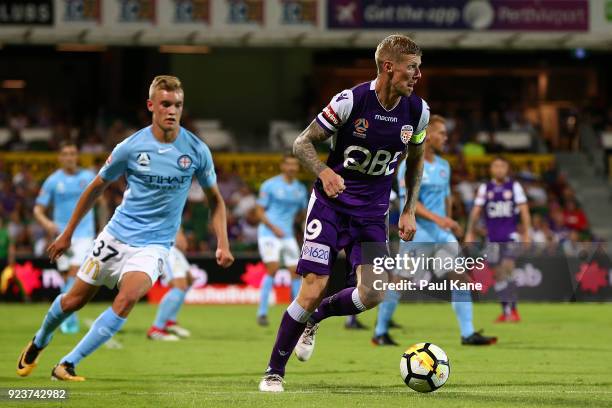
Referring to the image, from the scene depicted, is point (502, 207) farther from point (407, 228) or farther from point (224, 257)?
point (224, 257)

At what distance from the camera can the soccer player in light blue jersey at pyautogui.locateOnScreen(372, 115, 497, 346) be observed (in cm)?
1249

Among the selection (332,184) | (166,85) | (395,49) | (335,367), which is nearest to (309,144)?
(332,184)

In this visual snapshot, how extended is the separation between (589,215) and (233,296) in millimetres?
11000

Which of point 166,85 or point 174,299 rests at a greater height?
point 166,85

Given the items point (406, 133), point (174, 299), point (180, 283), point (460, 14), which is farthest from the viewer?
point (460, 14)

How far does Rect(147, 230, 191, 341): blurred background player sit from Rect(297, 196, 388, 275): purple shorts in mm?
5700

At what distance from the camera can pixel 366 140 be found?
27.7 ft

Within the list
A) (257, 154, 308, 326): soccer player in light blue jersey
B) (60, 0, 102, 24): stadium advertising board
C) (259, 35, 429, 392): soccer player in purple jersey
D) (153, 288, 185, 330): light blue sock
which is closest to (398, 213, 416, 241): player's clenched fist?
(259, 35, 429, 392): soccer player in purple jersey

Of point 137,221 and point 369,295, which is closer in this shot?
point 369,295

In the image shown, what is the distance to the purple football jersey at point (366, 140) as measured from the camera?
8367 millimetres

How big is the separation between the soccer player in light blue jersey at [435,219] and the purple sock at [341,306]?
2917 mm

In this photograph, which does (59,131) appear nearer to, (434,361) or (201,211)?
(201,211)

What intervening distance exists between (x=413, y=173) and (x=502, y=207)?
791 cm

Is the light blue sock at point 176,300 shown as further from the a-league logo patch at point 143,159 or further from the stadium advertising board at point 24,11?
the stadium advertising board at point 24,11
